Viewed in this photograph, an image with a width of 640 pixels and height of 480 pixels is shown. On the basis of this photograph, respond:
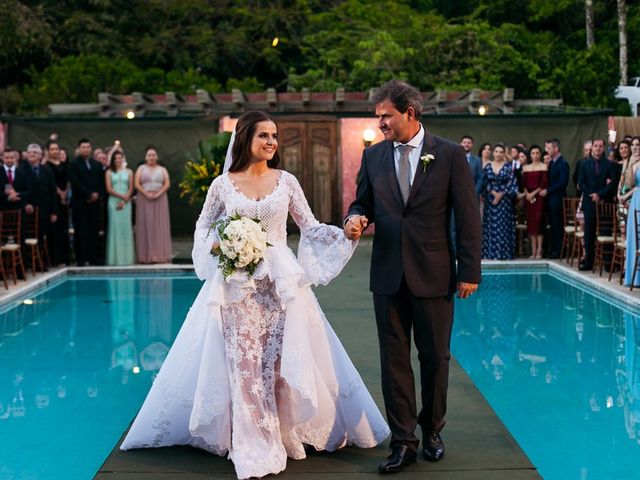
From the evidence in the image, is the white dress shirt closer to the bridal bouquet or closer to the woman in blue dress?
the bridal bouquet

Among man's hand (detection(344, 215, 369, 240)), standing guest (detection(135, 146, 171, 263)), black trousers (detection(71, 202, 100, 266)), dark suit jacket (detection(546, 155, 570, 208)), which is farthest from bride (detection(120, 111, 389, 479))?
dark suit jacket (detection(546, 155, 570, 208))

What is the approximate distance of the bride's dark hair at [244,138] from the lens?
20.4ft

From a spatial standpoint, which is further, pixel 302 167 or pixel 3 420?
pixel 302 167

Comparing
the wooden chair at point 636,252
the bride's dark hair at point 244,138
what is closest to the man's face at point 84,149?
the wooden chair at point 636,252

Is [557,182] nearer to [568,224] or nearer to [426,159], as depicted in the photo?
[568,224]

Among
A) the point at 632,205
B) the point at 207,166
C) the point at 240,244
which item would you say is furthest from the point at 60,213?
the point at 240,244

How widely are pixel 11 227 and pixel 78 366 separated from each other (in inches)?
231

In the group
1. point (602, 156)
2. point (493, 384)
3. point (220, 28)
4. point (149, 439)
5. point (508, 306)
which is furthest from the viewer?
point (220, 28)

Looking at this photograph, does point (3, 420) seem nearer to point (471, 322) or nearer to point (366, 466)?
point (366, 466)

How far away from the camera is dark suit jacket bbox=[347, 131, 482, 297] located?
587cm

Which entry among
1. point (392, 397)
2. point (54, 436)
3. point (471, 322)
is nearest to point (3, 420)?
point (54, 436)

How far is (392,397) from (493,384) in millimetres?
3363

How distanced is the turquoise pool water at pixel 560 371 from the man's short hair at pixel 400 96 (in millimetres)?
2408

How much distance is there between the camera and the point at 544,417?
797 cm
